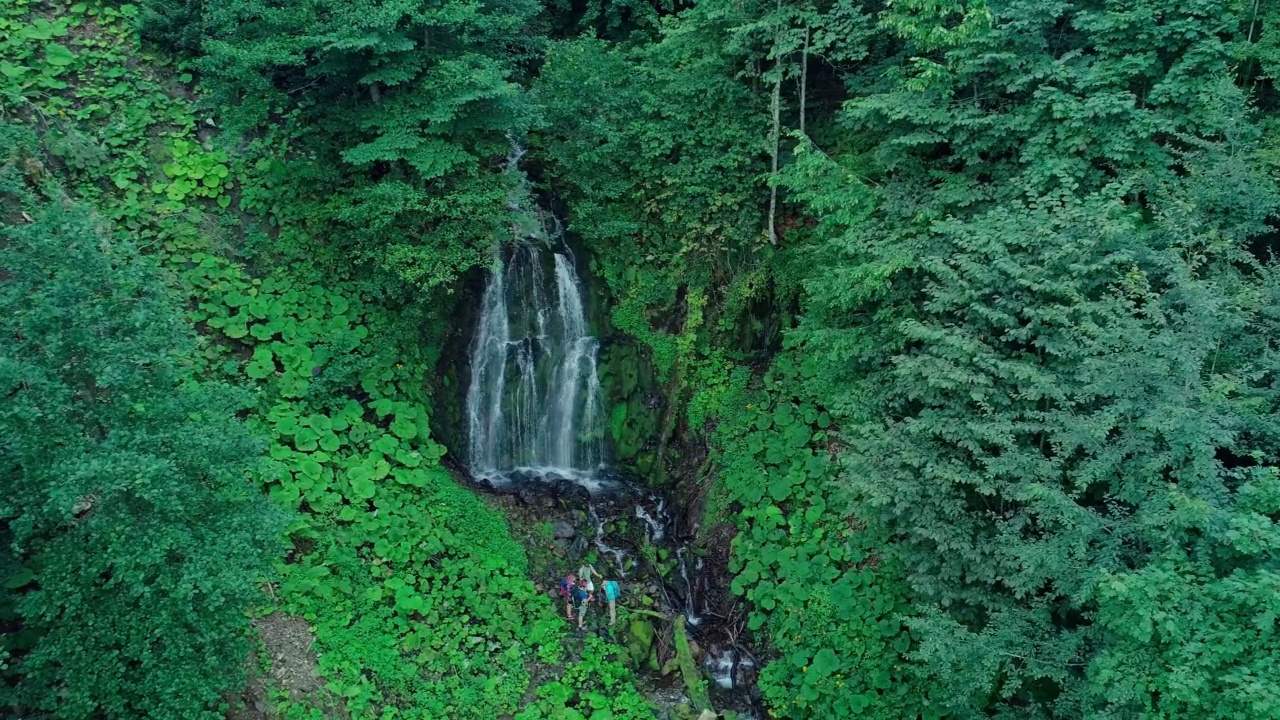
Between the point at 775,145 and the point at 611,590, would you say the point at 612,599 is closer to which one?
the point at 611,590

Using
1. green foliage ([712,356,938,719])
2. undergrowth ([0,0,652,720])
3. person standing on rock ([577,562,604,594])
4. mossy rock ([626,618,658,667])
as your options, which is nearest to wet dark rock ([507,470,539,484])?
undergrowth ([0,0,652,720])

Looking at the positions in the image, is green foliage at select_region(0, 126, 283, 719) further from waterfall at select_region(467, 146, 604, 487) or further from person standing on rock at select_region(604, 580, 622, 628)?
waterfall at select_region(467, 146, 604, 487)

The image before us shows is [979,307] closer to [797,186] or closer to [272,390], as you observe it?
[797,186]

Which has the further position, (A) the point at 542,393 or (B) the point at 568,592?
(A) the point at 542,393

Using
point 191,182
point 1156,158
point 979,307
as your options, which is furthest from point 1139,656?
point 191,182

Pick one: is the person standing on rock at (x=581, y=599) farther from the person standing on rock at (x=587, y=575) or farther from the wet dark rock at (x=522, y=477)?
the wet dark rock at (x=522, y=477)

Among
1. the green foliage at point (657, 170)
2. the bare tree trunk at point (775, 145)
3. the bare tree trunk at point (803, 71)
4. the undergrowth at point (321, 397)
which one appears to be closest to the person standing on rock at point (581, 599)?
the undergrowth at point (321, 397)

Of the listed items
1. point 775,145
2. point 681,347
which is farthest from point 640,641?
point 775,145
